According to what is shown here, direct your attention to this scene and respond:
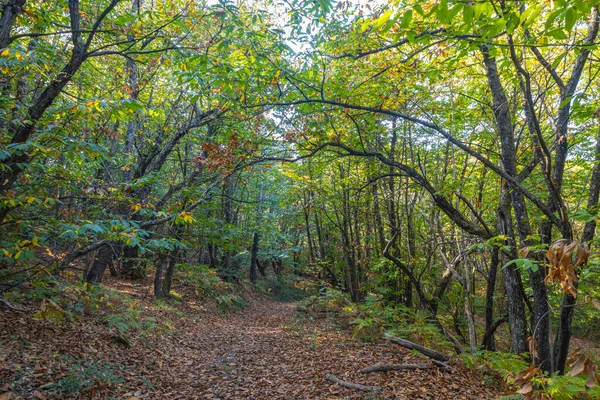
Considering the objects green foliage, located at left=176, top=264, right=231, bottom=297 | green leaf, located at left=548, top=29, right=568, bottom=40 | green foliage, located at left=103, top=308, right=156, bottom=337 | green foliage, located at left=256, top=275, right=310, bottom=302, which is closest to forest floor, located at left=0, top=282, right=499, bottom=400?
green foliage, located at left=103, top=308, right=156, bottom=337

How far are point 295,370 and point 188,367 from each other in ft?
7.51

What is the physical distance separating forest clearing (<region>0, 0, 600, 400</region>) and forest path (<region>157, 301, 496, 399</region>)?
0.19 ft

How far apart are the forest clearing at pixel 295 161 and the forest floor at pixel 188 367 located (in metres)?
0.05

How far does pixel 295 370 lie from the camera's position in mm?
6766

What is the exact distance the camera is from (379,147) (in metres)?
10.5

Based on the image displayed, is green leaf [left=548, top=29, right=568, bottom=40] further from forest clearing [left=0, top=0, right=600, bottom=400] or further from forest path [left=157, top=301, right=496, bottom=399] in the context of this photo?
forest path [left=157, top=301, right=496, bottom=399]

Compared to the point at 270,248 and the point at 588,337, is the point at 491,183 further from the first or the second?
the point at 588,337

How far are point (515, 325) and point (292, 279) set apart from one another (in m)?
19.8

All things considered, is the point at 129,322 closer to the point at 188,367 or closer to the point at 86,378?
the point at 188,367

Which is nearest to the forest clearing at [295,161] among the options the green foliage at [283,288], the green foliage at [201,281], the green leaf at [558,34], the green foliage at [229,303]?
the green leaf at [558,34]

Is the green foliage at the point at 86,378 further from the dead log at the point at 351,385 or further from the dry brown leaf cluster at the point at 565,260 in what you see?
the dry brown leaf cluster at the point at 565,260

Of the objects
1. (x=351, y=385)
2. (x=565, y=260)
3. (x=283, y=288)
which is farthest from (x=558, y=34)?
(x=283, y=288)

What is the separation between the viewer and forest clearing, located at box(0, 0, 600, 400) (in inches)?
148

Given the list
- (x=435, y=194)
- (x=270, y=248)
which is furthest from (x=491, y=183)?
(x=270, y=248)
